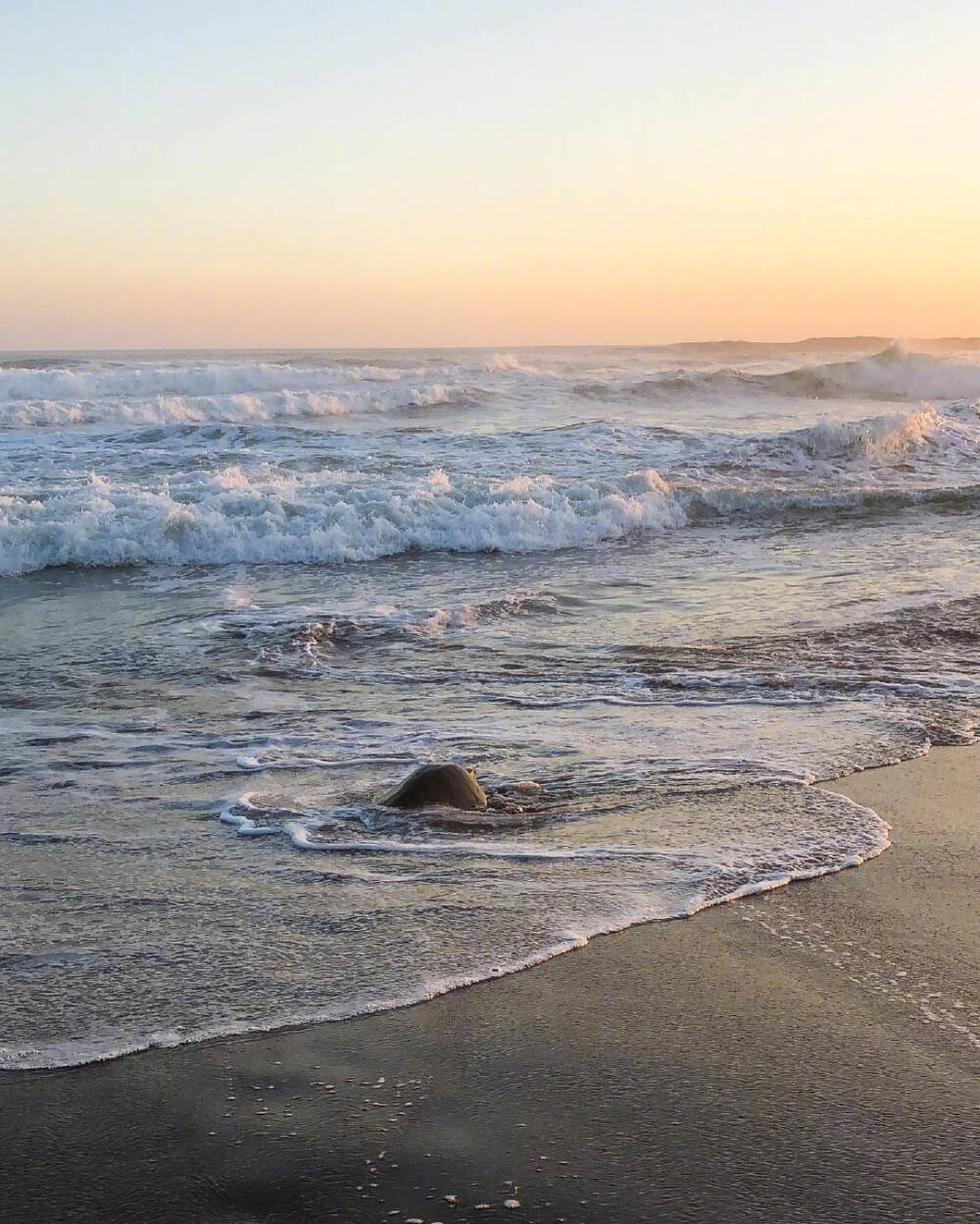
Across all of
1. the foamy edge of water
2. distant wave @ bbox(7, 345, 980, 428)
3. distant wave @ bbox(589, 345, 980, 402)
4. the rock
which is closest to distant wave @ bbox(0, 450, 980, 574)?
the rock

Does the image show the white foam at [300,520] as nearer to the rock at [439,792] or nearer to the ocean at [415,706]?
the ocean at [415,706]

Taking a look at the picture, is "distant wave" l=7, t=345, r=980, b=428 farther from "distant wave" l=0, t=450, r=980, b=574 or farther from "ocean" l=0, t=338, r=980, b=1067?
"distant wave" l=0, t=450, r=980, b=574

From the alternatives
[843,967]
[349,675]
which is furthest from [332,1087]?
[349,675]

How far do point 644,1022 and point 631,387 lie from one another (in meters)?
32.4

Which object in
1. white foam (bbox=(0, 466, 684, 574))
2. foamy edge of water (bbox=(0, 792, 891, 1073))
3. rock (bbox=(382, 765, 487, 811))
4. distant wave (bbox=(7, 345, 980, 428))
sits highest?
distant wave (bbox=(7, 345, 980, 428))

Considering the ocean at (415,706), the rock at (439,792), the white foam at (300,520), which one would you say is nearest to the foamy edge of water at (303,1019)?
the ocean at (415,706)

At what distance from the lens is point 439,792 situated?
4.63 metres

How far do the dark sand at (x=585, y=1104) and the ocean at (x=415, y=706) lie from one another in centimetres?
20

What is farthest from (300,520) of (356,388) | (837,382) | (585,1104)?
(837,382)

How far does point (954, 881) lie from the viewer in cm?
384

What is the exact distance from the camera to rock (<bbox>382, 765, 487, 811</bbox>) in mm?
4598

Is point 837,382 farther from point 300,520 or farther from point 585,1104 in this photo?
point 585,1104

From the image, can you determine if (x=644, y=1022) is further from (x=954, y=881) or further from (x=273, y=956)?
(x=954, y=881)

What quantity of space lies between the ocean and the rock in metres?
0.10
